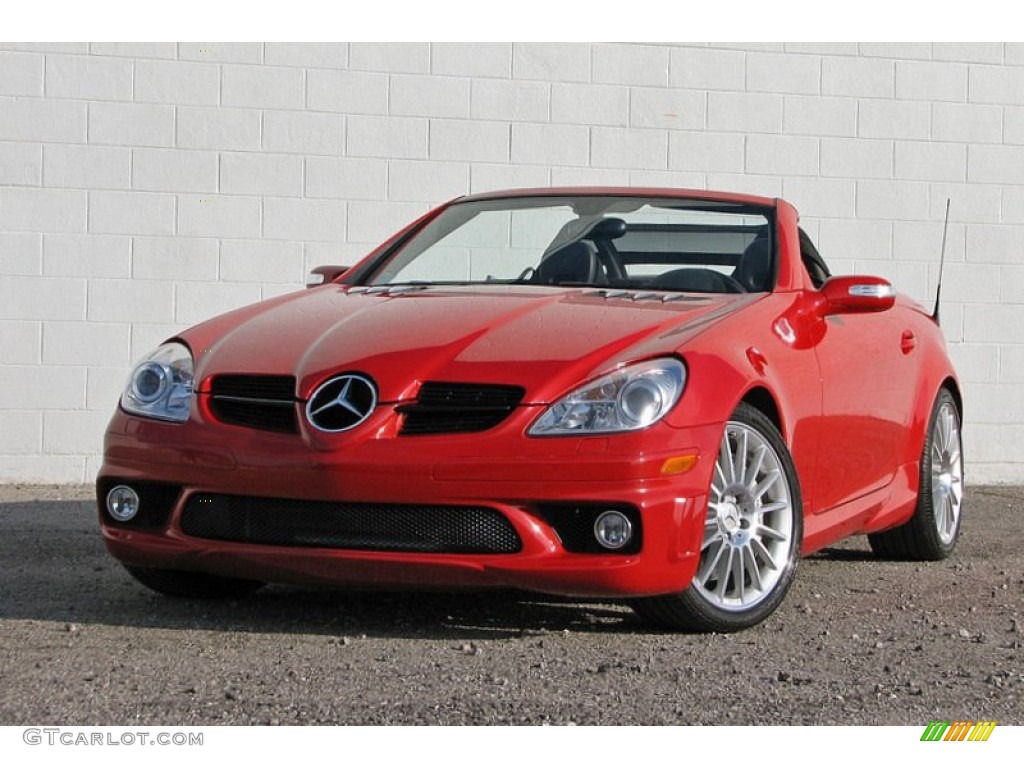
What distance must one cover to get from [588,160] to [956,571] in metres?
3.78

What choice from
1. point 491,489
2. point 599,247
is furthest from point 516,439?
point 599,247

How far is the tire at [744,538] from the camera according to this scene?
4.80m

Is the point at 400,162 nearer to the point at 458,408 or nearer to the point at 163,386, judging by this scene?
the point at 163,386

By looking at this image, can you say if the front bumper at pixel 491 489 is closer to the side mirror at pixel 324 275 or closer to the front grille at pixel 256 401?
the front grille at pixel 256 401

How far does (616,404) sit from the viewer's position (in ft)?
14.9

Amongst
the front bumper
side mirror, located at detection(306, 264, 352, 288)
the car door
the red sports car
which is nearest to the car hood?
the red sports car

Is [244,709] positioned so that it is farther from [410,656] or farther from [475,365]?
[475,365]

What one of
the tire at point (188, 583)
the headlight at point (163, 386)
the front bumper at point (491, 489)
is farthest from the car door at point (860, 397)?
the headlight at point (163, 386)

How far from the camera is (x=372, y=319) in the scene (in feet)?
16.8

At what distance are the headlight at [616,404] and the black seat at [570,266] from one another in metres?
1.17

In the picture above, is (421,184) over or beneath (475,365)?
over

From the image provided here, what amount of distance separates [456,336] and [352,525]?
24.0 inches

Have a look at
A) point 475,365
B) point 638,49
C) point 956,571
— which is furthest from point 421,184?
point 475,365
